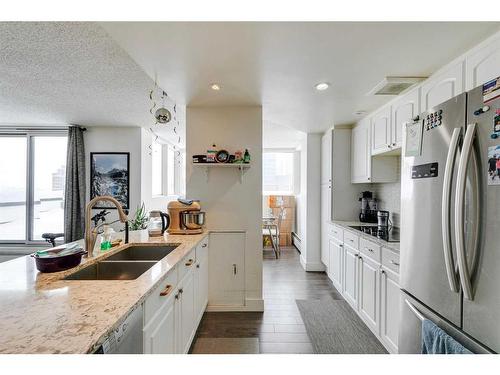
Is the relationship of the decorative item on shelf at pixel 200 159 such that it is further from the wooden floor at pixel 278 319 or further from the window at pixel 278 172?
the window at pixel 278 172

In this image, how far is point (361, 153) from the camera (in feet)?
10.5

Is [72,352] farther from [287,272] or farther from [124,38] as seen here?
[287,272]

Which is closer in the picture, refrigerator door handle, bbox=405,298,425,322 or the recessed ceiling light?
→ refrigerator door handle, bbox=405,298,425,322

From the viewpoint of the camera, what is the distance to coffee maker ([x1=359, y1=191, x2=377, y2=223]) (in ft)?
10.8

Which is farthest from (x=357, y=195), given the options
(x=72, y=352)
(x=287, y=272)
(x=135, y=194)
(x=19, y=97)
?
(x=19, y=97)

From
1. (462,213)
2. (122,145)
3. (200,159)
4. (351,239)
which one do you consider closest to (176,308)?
(200,159)

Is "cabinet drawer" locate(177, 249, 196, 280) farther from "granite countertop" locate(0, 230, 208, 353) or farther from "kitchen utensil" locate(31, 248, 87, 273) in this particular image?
"kitchen utensil" locate(31, 248, 87, 273)

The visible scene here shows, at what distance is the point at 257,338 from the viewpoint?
2213 millimetres

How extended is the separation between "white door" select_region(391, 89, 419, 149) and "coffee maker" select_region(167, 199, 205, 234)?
2.06 m

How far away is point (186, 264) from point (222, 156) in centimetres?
124

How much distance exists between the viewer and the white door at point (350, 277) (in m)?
2.58

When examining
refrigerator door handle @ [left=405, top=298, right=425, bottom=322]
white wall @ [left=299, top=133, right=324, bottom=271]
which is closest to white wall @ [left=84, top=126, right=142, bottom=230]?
white wall @ [left=299, top=133, right=324, bottom=271]

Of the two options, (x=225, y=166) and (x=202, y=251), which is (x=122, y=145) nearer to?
(x=225, y=166)

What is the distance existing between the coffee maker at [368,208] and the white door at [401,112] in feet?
3.54
